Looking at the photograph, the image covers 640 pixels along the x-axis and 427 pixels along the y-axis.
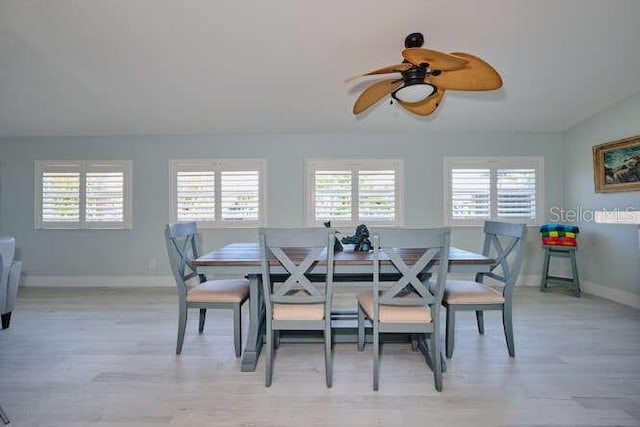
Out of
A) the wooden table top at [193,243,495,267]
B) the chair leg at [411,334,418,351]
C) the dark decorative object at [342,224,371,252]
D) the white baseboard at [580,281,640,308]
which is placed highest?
the dark decorative object at [342,224,371,252]

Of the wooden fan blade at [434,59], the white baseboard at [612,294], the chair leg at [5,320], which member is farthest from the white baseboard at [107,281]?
the wooden fan blade at [434,59]

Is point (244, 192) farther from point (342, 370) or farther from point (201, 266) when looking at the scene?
point (342, 370)

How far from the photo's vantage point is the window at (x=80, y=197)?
178 inches

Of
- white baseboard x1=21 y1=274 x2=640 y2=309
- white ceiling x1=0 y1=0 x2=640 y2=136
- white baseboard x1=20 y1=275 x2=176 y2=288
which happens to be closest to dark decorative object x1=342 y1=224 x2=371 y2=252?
white ceiling x1=0 y1=0 x2=640 y2=136

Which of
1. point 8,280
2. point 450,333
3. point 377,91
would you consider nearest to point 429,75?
point 377,91

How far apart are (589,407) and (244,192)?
4.01m

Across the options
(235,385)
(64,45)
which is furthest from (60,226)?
(235,385)

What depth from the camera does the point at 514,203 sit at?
4.45 metres

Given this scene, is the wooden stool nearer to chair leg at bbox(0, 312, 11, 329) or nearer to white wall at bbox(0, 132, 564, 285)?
white wall at bbox(0, 132, 564, 285)

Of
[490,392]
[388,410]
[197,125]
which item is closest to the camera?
[388,410]

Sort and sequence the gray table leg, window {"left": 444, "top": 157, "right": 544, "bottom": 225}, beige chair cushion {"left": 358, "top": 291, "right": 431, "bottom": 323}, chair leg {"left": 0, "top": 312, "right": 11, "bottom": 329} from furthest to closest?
1. window {"left": 444, "top": 157, "right": 544, "bottom": 225}
2. chair leg {"left": 0, "top": 312, "right": 11, "bottom": 329}
3. the gray table leg
4. beige chair cushion {"left": 358, "top": 291, "right": 431, "bottom": 323}

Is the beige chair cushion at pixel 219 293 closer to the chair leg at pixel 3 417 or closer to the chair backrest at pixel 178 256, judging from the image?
the chair backrest at pixel 178 256

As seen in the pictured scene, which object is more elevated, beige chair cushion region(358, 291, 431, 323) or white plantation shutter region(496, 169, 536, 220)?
white plantation shutter region(496, 169, 536, 220)

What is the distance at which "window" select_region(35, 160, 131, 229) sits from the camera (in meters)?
4.53
